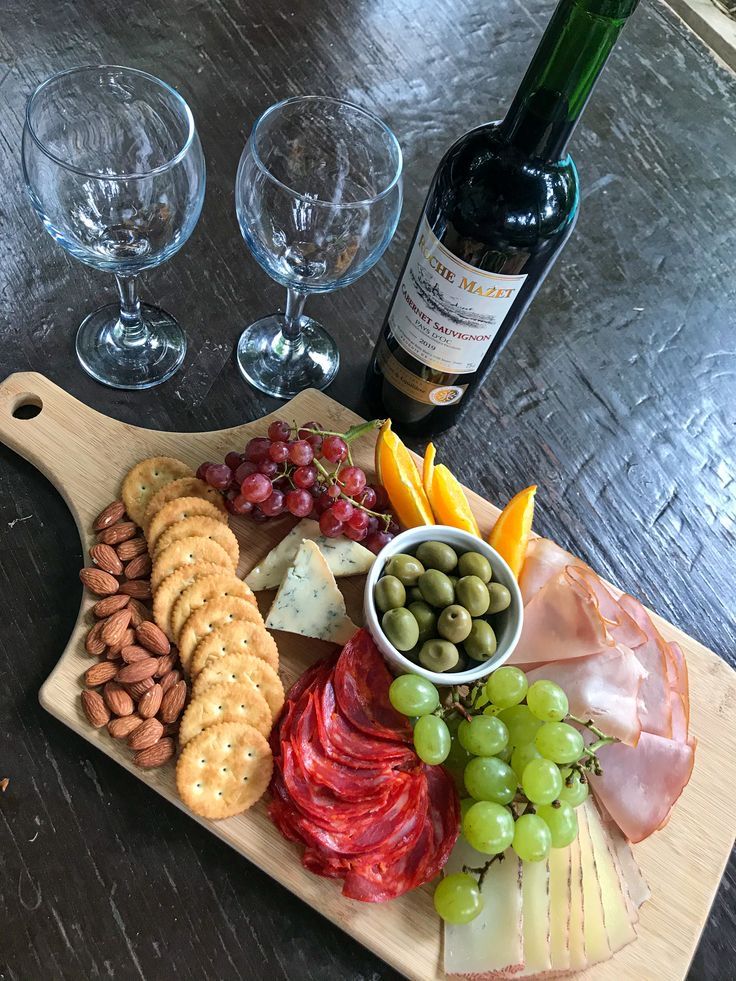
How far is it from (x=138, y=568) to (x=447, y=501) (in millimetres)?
312

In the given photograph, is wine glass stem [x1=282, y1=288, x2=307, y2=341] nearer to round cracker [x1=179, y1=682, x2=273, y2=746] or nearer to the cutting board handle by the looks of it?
the cutting board handle

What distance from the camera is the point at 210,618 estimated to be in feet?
2.40

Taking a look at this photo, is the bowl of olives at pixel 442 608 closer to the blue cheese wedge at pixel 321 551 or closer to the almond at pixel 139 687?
the blue cheese wedge at pixel 321 551

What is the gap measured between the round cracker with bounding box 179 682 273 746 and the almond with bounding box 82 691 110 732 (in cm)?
7

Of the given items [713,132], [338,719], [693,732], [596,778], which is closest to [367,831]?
[338,719]

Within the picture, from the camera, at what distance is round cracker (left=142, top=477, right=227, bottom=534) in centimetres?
79

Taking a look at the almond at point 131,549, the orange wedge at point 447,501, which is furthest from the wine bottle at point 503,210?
the almond at point 131,549

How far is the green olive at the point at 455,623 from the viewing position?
2.27 ft

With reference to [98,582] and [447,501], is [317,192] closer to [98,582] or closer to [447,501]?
[447,501]

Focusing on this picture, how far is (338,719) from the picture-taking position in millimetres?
707

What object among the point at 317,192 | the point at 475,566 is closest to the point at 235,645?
the point at 475,566

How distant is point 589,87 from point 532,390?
17.2 inches

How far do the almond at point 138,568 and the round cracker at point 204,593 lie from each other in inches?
2.0

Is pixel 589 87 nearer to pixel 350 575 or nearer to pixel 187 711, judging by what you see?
pixel 350 575
